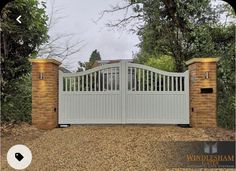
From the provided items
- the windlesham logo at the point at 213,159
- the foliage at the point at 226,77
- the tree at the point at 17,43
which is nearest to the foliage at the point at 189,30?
the foliage at the point at 226,77

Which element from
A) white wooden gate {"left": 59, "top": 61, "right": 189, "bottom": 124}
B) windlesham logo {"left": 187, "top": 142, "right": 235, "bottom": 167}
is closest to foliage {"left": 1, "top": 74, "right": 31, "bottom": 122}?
white wooden gate {"left": 59, "top": 61, "right": 189, "bottom": 124}

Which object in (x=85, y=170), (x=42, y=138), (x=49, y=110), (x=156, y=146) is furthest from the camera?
(x=49, y=110)


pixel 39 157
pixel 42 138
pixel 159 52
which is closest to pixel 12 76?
pixel 42 138

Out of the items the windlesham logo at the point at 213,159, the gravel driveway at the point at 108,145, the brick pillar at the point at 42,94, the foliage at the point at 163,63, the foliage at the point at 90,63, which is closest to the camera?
the windlesham logo at the point at 213,159

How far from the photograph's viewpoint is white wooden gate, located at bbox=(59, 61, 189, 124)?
693 centimetres

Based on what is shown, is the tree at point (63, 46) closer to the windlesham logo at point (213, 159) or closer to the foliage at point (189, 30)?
the foliage at point (189, 30)

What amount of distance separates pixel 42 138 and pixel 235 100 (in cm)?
479

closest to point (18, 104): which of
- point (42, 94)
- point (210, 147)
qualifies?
point (42, 94)

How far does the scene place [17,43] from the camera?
735 cm

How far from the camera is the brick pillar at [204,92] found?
6.67m

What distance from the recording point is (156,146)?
4.80 meters

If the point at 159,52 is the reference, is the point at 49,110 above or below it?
below

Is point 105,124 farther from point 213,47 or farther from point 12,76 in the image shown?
point 213,47

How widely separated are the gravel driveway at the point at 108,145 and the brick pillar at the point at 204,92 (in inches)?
12.4
